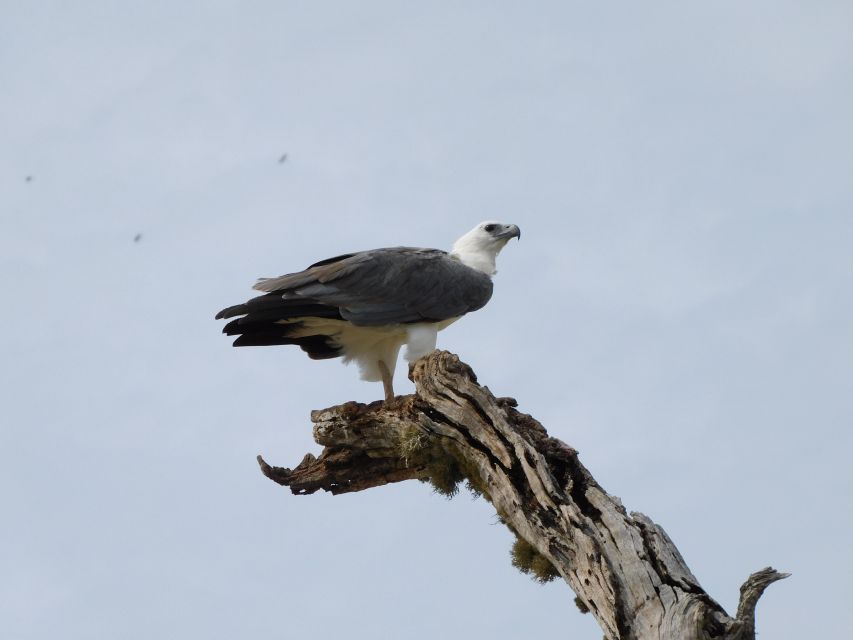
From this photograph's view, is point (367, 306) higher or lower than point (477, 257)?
lower

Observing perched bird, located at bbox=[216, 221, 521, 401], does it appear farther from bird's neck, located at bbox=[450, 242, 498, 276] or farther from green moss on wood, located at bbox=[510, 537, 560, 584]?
green moss on wood, located at bbox=[510, 537, 560, 584]

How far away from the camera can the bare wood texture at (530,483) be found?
7078mm

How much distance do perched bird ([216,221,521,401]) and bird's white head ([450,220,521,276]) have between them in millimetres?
399

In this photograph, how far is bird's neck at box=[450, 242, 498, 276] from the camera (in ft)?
40.4

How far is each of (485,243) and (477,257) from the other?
0.25 meters

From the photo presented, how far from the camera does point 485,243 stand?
12617 mm

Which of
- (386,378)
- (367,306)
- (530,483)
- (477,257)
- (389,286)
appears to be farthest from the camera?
(477,257)

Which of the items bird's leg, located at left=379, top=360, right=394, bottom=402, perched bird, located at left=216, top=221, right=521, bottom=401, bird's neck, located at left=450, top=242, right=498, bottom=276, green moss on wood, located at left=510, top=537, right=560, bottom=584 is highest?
bird's neck, located at left=450, top=242, right=498, bottom=276

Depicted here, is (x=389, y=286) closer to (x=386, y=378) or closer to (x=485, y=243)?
(x=386, y=378)

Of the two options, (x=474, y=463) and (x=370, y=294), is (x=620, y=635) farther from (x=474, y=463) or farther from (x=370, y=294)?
(x=370, y=294)

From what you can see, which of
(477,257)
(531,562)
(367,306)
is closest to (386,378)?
(367,306)

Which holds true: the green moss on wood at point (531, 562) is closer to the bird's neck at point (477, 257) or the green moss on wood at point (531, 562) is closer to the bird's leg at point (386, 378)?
the bird's leg at point (386, 378)

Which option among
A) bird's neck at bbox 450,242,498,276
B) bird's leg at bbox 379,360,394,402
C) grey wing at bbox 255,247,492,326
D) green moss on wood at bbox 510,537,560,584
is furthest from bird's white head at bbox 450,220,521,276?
green moss on wood at bbox 510,537,560,584

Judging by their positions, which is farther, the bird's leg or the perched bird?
the bird's leg
